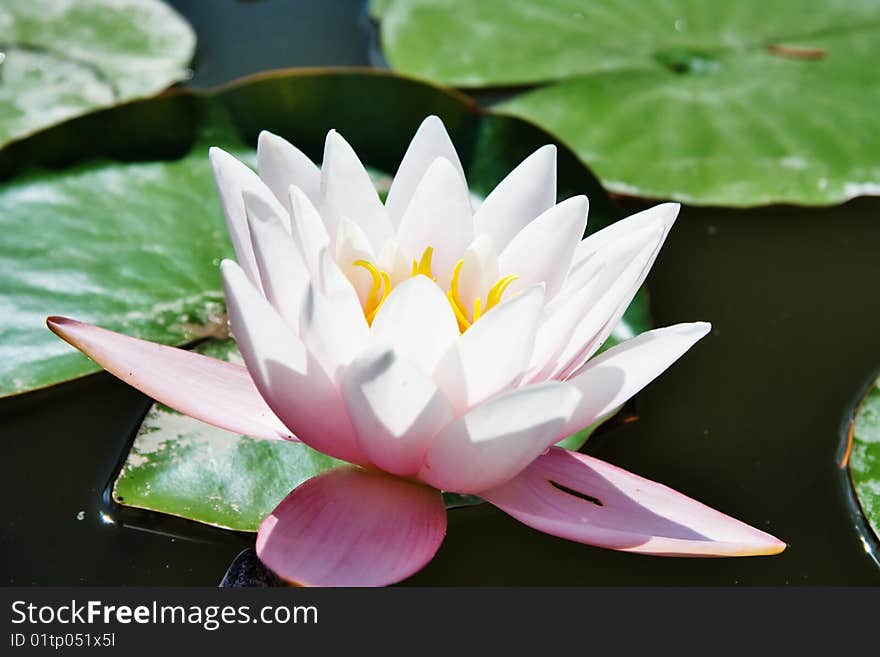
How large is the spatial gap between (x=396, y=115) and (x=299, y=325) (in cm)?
108

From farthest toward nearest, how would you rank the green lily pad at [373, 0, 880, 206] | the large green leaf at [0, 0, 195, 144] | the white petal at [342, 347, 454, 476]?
the large green leaf at [0, 0, 195, 144], the green lily pad at [373, 0, 880, 206], the white petal at [342, 347, 454, 476]

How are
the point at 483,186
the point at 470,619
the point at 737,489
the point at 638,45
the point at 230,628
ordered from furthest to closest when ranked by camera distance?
the point at 638,45, the point at 483,186, the point at 737,489, the point at 470,619, the point at 230,628

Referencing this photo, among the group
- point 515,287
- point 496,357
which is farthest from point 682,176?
point 496,357

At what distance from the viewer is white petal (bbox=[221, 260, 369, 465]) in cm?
112

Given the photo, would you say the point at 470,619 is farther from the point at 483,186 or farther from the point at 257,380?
the point at 483,186

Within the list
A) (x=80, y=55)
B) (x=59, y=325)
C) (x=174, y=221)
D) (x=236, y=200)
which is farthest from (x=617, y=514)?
(x=80, y=55)

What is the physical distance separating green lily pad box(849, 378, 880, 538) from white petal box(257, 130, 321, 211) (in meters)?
1.02

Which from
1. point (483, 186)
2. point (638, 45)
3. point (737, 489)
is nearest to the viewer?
point (737, 489)

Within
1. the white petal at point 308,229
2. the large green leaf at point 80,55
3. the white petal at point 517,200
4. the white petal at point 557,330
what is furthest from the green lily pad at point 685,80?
the white petal at point 308,229

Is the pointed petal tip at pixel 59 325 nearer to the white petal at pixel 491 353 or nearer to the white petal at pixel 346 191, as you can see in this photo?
the white petal at pixel 346 191

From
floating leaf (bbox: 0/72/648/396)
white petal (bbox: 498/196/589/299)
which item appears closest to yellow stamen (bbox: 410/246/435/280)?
white petal (bbox: 498/196/589/299)

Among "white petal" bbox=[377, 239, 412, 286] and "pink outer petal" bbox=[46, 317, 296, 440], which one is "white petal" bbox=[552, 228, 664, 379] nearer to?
"white petal" bbox=[377, 239, 412, 286]

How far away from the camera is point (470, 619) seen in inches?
53.8

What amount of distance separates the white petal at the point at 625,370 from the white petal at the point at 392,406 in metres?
0.18
